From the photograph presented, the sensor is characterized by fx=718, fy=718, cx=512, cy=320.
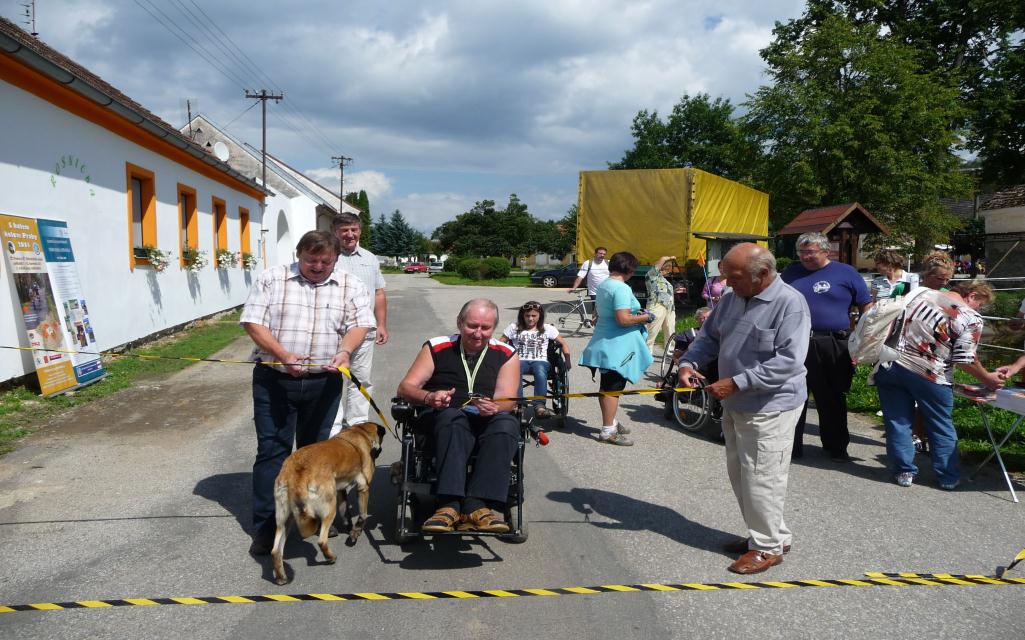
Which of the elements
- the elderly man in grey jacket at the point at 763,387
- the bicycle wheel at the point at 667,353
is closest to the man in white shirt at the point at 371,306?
the elderly man in grey jacket at the point at 763,387

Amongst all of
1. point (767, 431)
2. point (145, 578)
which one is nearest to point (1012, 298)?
point (767, 431)

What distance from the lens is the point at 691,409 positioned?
714 centimetres

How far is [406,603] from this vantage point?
3389 millimetres

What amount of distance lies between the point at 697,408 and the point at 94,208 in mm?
9222

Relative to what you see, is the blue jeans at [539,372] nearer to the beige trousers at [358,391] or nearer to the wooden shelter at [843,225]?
the beige trousers at [358,391]

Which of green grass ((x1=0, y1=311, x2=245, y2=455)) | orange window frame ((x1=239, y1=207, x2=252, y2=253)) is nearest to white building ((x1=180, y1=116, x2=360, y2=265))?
orange window frame ((x1=239, y1=207, x2=252, y2=253))

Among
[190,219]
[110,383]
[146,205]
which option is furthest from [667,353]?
[190,219]

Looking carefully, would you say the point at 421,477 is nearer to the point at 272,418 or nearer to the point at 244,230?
the point at 272,418

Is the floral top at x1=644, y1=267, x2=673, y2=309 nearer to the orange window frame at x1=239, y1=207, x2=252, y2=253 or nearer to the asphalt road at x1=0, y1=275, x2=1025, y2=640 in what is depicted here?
the asphalt road at x1=0, y1=275, x2=1025, y2=640

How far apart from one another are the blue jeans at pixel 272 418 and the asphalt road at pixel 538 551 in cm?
31

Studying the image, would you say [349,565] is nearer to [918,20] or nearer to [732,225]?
[732,225]

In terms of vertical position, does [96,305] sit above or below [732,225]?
below

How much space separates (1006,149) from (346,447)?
122 feet

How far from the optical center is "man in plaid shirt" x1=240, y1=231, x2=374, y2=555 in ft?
13.1
